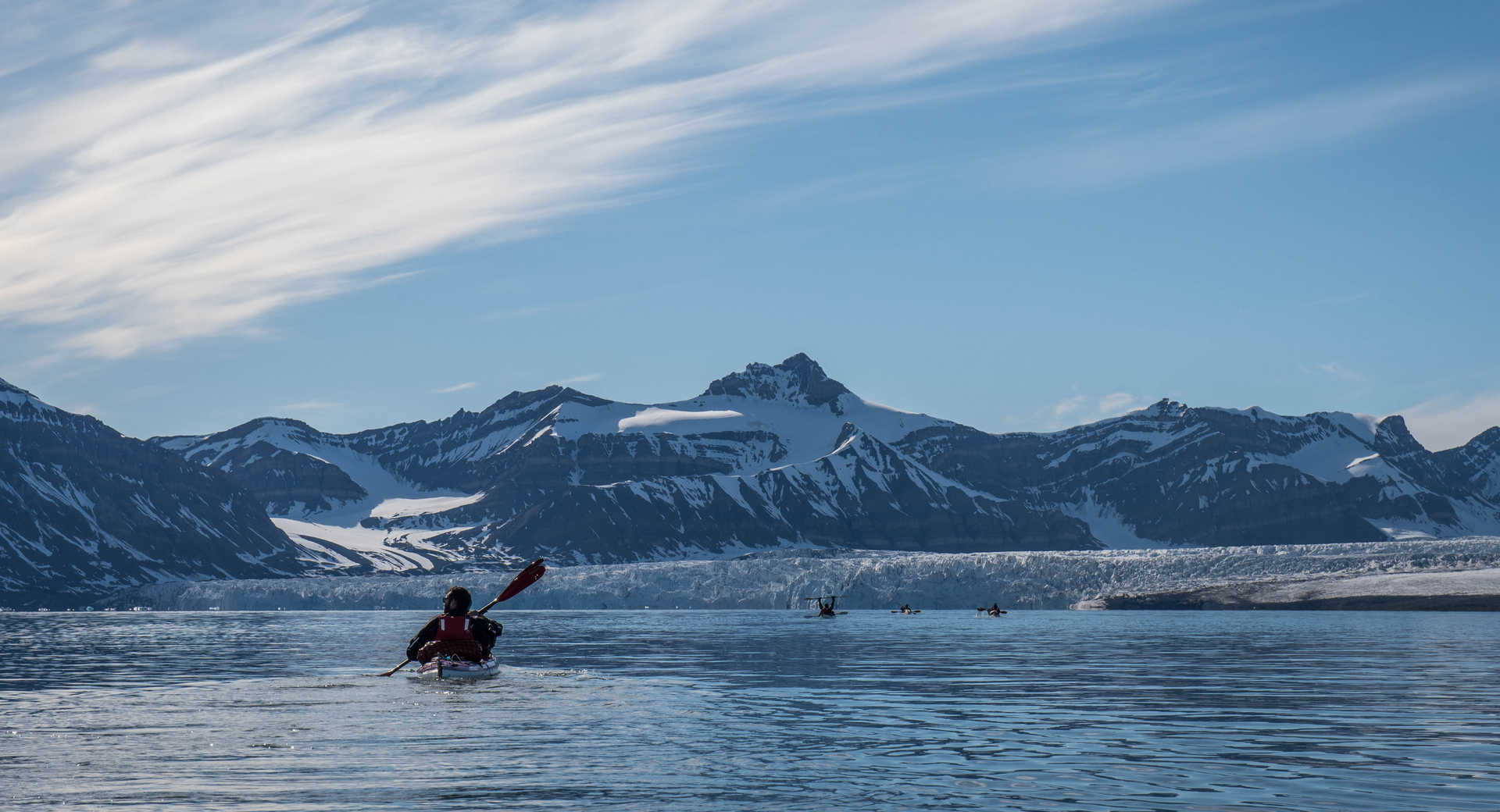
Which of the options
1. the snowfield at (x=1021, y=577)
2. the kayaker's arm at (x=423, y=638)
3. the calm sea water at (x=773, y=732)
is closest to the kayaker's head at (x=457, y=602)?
the kayaker's arm at (x=423, y=638)

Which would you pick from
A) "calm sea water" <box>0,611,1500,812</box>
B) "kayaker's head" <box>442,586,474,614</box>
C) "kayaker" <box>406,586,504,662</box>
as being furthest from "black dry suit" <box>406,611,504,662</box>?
"calm sea water" <box>0,611,1500,812</box>

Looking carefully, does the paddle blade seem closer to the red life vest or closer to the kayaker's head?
the red life vest

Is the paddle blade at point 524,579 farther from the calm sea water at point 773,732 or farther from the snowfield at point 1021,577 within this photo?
the snowfield at point 1021,577

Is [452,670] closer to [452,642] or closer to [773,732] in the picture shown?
[452,642]

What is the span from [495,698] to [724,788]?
55.7 feet

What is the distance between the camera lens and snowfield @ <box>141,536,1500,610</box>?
152125 mm

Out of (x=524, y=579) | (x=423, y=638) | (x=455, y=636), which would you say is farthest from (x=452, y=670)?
(x=524, y=579)

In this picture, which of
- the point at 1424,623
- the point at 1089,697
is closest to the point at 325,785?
the point at 1089,697

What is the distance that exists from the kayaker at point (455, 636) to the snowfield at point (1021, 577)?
11817cm

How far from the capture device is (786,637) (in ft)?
258

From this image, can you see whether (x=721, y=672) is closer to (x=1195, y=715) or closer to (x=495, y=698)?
(x=495, y=698)

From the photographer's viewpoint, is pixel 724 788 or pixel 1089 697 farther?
pixel 1089 697

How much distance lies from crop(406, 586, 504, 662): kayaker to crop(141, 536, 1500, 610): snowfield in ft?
388

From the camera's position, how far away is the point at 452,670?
146ft
